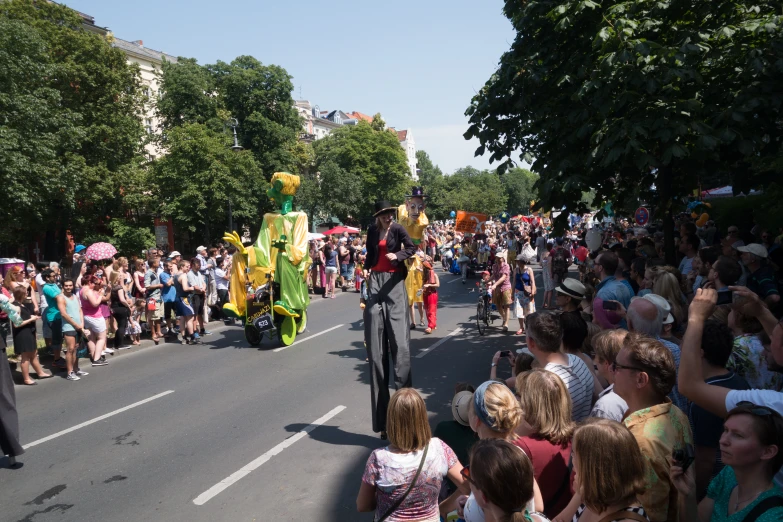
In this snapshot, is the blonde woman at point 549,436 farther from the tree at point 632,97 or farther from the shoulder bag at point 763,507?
the tree at point 632,97

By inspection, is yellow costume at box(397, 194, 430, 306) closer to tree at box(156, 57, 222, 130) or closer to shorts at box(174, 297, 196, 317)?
shorts at box(174, 297, 196, 317)

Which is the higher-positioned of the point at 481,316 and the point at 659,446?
the point at 659,446

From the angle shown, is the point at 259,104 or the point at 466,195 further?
the point at 466,195

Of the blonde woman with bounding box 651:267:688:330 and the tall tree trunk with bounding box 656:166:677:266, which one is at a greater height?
the tall tree trunk with bounding box 656:166:677:266

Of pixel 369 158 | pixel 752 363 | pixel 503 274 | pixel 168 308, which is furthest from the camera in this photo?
pixel 369 158

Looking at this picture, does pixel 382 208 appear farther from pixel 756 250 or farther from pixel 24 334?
pixel 24 334

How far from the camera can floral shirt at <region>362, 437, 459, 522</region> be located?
3.12 metres

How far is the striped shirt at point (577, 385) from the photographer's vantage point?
3.83 metres

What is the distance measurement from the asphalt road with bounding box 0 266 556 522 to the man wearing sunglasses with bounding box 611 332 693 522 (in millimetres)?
2605

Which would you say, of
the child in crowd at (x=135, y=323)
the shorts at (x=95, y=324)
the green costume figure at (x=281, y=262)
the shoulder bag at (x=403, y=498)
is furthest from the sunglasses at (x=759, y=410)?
the child in crowd at (x=135, y=323)

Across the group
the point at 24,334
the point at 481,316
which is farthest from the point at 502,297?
the point at 24,334

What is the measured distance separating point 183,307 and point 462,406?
1029 centimetres

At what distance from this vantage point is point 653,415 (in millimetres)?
2930

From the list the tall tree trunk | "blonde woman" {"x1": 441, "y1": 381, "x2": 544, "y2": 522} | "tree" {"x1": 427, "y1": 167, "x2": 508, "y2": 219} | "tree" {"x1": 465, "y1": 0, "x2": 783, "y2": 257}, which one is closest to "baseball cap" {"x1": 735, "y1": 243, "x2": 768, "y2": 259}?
"tree" {"x1": 465, "y1": 0, "x2": 783, "y2": 257}
